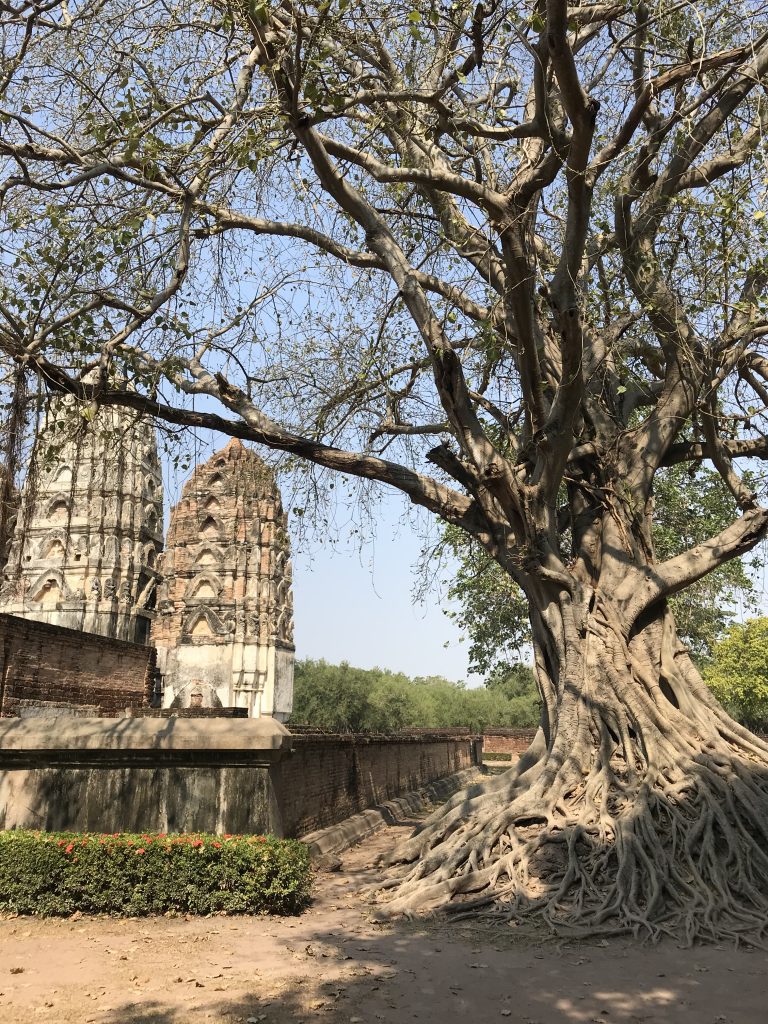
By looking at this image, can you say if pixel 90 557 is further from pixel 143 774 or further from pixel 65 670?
pixel 143 774

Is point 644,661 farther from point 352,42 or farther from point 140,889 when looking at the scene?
point 352,42

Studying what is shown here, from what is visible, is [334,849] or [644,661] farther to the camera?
[334,849]

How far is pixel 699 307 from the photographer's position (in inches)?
337

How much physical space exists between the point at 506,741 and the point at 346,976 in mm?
35747

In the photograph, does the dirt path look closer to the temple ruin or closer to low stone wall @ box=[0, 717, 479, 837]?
low stone wall @ box=[0, 717, 479, 837]

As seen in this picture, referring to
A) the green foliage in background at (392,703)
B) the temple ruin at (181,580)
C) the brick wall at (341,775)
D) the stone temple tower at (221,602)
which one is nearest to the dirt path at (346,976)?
the brick wall at (341,775)

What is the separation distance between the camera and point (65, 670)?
15.8 m

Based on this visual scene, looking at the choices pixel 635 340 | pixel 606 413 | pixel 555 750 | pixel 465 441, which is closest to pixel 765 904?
pixel 555 750

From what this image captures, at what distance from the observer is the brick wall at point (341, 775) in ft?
29.5

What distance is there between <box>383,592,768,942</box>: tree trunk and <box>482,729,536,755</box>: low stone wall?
3064cm

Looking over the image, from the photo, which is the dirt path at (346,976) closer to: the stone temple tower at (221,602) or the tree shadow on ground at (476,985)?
the tree shadow on ground at (476,985)

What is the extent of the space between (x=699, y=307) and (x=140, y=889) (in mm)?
7526

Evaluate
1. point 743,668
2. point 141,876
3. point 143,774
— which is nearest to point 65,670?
point 143,774

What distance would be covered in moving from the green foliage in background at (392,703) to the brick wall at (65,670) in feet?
60.8
